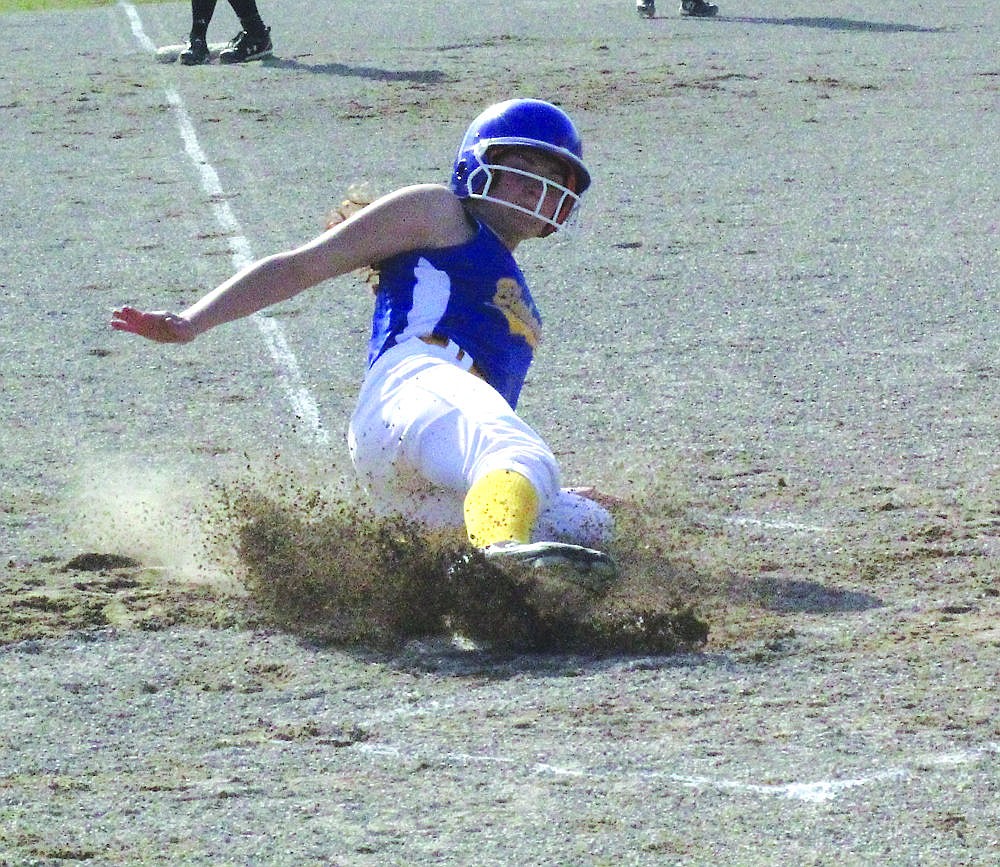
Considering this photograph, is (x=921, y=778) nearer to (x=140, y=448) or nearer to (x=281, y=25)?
(x=140, y=448)

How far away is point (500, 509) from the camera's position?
13.3 feet

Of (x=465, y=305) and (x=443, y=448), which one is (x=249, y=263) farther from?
(x=443, y=448)

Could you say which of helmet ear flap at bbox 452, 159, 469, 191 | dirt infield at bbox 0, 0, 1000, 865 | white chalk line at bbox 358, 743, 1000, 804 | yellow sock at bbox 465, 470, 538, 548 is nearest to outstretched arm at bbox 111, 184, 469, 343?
helmet ear flap at bbox 452, 159, 469, 191

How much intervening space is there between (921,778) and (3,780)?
64.0 inches

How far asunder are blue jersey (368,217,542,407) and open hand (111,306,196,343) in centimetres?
66

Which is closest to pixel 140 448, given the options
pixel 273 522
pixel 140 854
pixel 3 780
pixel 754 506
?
pixel 273 522

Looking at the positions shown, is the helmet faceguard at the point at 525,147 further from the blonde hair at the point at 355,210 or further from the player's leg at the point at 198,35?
the player's leg at the point at 198,35

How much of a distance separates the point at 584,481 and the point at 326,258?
3.99 feet

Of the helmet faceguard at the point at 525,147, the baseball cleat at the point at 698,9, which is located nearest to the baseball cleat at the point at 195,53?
the baseball cleat at the point at 698,9

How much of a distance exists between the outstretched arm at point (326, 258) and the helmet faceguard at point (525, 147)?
0.35 ft

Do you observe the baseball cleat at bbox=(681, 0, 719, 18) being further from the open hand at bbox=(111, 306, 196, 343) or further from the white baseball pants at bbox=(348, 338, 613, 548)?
the open hand at bbox=(111, 306, 196, 343)

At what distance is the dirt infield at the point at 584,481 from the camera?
10.4ft

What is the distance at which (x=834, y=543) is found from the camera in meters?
4.83

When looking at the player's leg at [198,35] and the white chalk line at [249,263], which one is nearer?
the white chalk line at [249,263]
